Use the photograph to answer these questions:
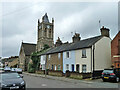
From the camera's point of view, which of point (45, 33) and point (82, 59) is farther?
point (45, 33)

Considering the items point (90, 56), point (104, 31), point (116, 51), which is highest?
point (104, 31)

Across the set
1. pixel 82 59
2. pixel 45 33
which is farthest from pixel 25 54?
pixel 82 59

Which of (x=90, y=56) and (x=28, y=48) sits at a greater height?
(x=28, y=48)

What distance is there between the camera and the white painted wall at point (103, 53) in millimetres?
23011

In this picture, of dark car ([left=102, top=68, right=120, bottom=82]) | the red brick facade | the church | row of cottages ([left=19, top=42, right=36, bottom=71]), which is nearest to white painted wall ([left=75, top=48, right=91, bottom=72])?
the red brick facade

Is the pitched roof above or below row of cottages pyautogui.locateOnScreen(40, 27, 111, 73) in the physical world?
above

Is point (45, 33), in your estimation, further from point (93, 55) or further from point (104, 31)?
point (93, 55)

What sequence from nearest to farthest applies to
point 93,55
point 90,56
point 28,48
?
point 93,55 < point 90,56 < point 28,48

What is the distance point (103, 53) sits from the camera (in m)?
24.0

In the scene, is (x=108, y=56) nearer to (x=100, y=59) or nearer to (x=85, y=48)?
(x=100, y=59)

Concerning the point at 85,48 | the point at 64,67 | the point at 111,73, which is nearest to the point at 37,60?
the point at 64,67

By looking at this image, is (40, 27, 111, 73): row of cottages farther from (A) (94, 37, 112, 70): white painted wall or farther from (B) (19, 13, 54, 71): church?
(B) (19, 13, 54, 71): church

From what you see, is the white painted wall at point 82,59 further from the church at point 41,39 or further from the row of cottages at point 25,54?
the church at point 41,39

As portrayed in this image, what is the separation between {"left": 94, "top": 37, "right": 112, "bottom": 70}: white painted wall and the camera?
23011mm
